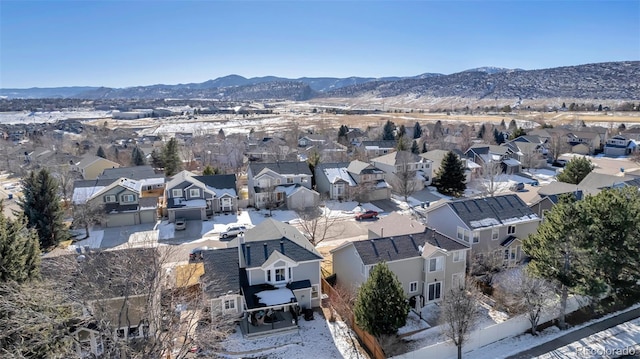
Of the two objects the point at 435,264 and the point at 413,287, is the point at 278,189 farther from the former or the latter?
the point at 435,264

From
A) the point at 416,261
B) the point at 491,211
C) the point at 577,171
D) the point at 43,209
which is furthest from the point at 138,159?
the point at 577,171

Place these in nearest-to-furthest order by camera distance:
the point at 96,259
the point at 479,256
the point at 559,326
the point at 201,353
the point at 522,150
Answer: the point at 201,353
the point at 96,259
the point at 559,326
the point at 479,256
the point at 522,150

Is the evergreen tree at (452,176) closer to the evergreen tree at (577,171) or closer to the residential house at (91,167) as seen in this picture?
the evergreen tree at (577,171)

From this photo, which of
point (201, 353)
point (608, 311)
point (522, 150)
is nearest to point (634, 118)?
point (522, 150)

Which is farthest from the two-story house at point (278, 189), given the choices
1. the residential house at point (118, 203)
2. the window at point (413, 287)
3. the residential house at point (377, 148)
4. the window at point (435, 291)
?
the residential house at point (377, 148)

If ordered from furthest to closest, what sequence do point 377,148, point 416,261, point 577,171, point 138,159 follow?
point 377,148, point 138,159, point 577,171, point 416,261

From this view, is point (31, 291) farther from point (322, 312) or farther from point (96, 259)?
point (322, 312)
